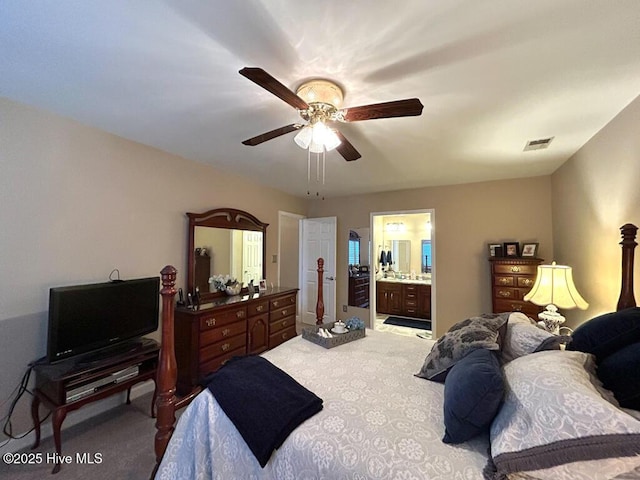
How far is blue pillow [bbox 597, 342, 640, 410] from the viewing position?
1052 mm

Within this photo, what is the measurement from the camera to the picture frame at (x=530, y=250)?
3.62m

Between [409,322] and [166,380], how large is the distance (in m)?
5.14

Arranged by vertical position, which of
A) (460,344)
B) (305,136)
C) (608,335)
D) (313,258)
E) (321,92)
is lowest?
(460,344)

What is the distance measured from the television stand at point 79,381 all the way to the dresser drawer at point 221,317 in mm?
545

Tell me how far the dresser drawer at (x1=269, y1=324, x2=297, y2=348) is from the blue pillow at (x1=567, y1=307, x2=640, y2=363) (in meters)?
2.99

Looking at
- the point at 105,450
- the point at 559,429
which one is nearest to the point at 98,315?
the point at 105,450

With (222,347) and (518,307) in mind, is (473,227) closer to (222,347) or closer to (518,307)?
(518,307)

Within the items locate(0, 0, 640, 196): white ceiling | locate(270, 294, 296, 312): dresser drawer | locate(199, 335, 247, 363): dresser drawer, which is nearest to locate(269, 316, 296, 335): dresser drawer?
locate(270, 294, 296, 312): dresser drawer

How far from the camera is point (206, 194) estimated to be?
336 centimetres

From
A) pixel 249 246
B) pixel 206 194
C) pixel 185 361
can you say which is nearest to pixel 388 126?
pixel 206 194

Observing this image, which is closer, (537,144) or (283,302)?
(537,144)

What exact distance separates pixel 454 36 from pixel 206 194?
9.58 ft

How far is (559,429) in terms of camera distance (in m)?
0.92

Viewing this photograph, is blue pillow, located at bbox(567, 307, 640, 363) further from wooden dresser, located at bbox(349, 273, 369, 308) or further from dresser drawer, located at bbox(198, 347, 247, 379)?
wooden dresser, located at bbox(349, 273, 369, 308)
